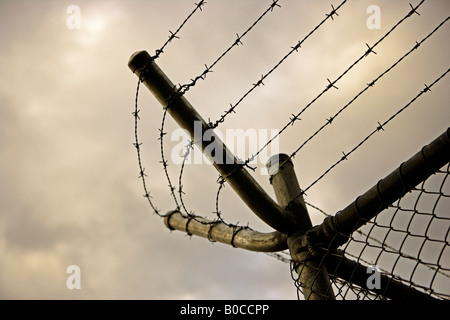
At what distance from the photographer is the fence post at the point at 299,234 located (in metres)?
2.37

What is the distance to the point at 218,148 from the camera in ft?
7.70

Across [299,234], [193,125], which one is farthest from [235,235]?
[193,125]

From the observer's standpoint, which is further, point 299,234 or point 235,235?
point 235,235

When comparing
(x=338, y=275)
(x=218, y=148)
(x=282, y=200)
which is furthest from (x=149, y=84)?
(x=338, y=275)

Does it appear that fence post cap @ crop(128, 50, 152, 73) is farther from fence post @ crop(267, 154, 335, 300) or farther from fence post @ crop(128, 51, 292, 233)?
fence post @ crop(267, 154, 335, 300)

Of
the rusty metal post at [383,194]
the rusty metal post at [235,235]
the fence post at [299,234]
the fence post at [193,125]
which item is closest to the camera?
the rusty metal post at [383,194]

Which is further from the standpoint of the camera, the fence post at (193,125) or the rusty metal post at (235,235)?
the rusty metal post at (235,235)

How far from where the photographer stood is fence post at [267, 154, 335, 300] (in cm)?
237

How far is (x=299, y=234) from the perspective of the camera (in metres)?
2.58

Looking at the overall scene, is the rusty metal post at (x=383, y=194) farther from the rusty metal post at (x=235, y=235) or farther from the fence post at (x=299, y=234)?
the rusty metal post at (x=235, y=235)

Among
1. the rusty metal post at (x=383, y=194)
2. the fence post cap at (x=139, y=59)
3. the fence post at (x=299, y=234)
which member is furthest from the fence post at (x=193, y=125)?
the rusty metal post at (x=383, y=194)

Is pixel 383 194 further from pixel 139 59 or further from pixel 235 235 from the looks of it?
pixel 139 59
